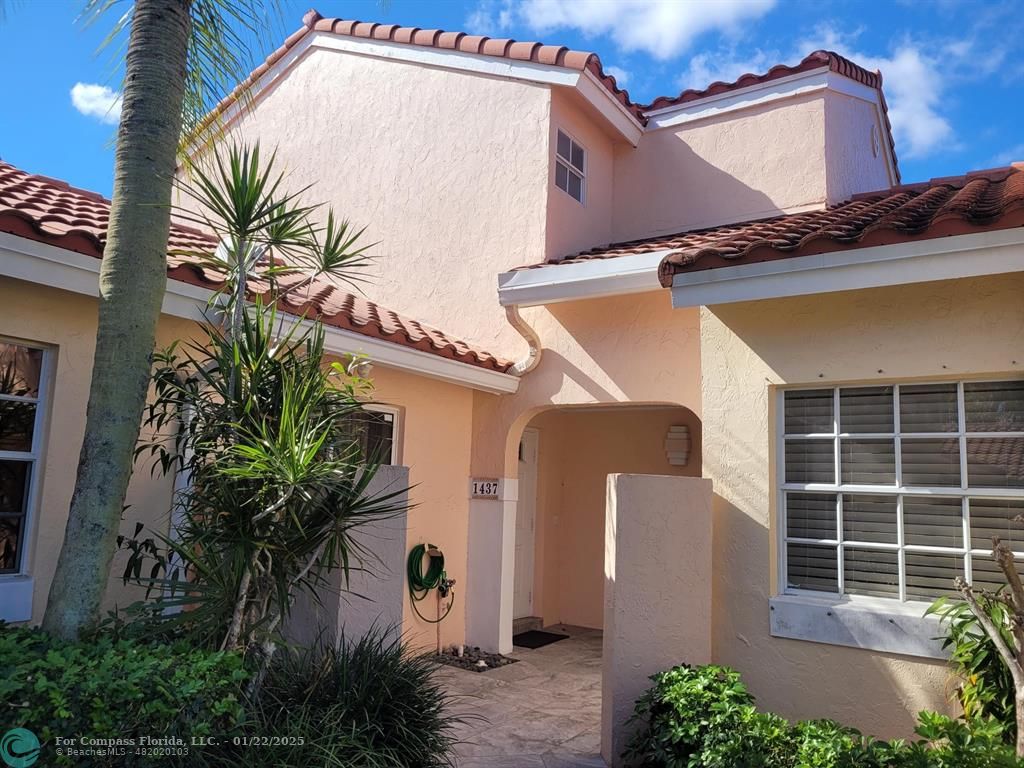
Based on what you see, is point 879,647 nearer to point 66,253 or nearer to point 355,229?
point 66,253

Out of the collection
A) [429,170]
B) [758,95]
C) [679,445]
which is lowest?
[679,445]

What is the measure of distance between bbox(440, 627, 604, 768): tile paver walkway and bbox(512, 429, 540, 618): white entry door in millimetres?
1266

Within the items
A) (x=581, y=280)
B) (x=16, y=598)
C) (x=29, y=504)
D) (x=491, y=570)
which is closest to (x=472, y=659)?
(x=491, y=570)

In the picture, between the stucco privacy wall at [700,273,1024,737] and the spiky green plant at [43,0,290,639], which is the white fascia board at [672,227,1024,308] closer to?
the stucco privacy wall at [700,273,1024,737]

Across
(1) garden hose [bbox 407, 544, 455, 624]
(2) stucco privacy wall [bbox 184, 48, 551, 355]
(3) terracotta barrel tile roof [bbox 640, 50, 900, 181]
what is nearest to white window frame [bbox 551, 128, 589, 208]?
(2) stucco privacy wall [bbox 184, 48, 551, 355]

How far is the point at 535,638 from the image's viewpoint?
34.9 feet

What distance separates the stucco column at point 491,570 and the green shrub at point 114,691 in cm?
536

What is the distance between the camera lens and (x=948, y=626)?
5742 mm

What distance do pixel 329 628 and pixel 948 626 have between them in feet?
14.8

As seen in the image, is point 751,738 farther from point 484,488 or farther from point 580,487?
point 580,487

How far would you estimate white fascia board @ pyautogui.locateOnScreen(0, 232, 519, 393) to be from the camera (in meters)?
5.21

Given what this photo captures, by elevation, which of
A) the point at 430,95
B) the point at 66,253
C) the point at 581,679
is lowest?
the point at 581,679

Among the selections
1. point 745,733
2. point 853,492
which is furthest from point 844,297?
point 745,733

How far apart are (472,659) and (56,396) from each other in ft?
17.4
